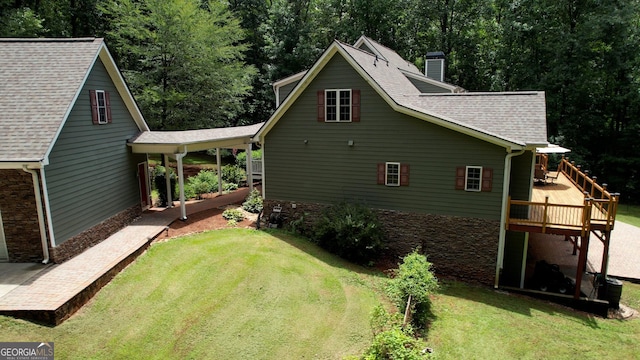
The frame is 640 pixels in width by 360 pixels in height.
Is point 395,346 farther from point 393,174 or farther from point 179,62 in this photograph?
point 179,62

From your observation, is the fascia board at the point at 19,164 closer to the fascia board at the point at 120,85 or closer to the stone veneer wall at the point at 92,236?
the stone veneer wall at the point at 92,236

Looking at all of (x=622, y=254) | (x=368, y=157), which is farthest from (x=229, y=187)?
(x=622, y=254)

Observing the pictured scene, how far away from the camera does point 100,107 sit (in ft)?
44.9

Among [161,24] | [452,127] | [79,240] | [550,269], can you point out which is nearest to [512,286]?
[550,269]

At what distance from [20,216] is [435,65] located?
24026 mm

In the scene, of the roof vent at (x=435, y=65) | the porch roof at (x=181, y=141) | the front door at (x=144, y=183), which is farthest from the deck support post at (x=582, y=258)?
the roof vent at (x=435, y=65)

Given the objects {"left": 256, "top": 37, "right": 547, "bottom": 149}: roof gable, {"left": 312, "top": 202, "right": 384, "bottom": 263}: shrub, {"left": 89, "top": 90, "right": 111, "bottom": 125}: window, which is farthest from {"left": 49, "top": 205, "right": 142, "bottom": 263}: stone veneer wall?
{"left": 312, "top": 202, "right": 384, "bottom": 263}: shrub

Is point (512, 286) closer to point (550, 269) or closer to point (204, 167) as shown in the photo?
point (550, 269)

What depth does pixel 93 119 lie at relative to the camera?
1320 centimetres

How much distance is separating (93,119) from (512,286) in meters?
15.5

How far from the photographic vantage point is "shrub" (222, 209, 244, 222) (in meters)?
16.1

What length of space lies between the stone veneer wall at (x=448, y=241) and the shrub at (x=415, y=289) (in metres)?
2.77

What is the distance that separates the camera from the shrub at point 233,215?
1614 centimetres

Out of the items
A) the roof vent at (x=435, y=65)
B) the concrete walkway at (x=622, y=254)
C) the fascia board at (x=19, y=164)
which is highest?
the roof vent at (x=435, y=65)
